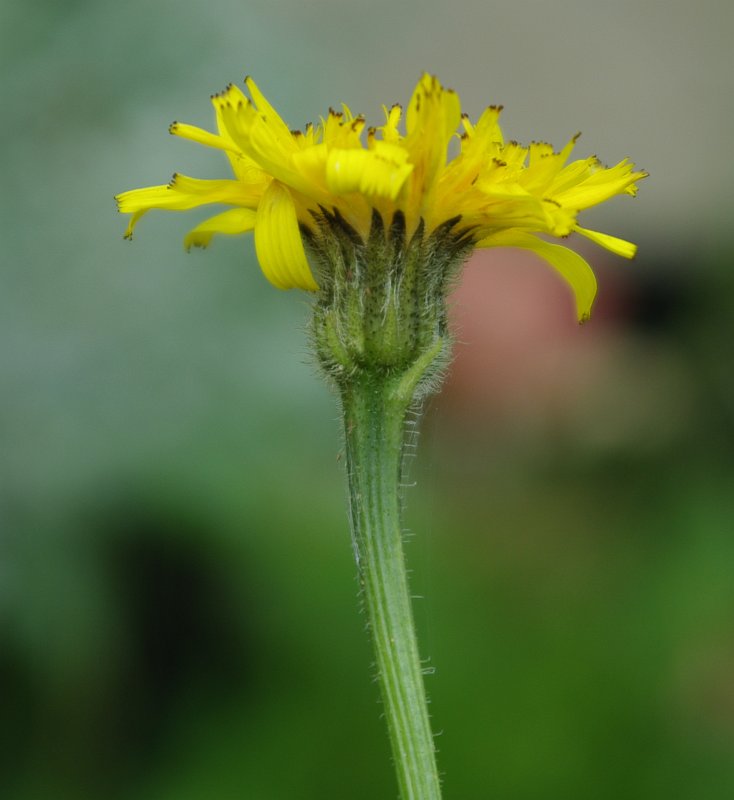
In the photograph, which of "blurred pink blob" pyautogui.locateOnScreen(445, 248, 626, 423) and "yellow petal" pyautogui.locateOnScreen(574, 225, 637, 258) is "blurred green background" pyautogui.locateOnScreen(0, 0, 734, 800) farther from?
"yellow petal" pyautogui.locateOnScreen(574, 225, 637, 258)

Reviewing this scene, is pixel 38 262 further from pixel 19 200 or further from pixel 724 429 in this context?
pixel 724 429

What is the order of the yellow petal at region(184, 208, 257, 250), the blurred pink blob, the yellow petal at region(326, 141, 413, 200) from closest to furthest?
the yellow petal at region(326, 141, 413, 200) → the yellow petal at region(184, 208, 257, 250) → the blurred pink blob

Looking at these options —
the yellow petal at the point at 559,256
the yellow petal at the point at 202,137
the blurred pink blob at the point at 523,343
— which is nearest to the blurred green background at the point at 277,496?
the blurred pink blob at the point at 523,343

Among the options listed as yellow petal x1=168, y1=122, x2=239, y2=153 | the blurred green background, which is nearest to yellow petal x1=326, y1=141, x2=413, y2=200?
yellow petal x1=168, y1=122, x2=239, y2=153

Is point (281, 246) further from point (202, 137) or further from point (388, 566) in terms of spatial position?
point (388, 566)

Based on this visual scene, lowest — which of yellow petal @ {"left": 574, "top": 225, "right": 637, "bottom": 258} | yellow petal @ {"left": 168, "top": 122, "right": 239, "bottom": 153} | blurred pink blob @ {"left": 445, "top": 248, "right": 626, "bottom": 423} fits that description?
yellow petal @ {"left": 574, "top": 225, "right": 637, "bottom": 258}

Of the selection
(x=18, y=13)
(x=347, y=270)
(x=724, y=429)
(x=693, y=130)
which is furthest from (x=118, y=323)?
(x=693, y=130)

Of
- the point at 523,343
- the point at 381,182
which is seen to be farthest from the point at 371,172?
the point at 523,343
